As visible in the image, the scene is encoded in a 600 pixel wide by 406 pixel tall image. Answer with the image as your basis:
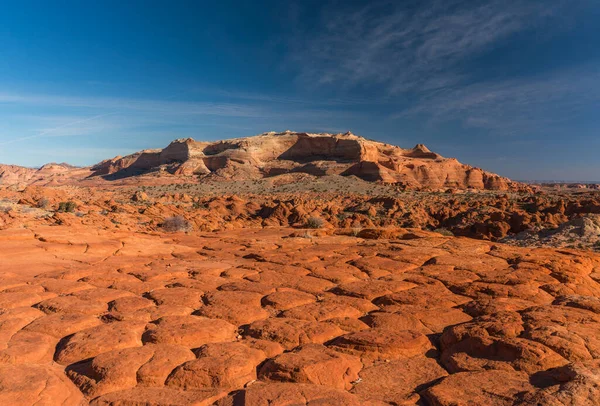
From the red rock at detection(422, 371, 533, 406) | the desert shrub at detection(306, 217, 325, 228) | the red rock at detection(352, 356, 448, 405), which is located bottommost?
the red rock at detection(352, 356, 448, 405)

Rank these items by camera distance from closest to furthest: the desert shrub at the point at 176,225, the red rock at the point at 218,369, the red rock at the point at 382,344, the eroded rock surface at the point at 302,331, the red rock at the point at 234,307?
the eroded rock surface at the point at 302,331 < the red rock at the point at 218,369 < the red rock at the point at 382,344 < the red rock at the point at 234,307 < the desert shrub at the point at 176,225

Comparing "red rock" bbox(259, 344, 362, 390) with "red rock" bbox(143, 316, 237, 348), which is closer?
"red rock" bbox(259, 344, 362, 390)

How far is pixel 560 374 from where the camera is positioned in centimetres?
326

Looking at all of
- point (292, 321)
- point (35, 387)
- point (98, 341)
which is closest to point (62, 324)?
point (98, 341)

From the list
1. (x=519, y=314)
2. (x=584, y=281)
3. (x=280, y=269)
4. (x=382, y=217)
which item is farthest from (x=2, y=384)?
(x=382, y=217)

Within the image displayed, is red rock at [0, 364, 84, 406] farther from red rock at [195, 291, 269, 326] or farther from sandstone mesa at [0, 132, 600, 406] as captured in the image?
red rock at [195, 291, 269, 326]

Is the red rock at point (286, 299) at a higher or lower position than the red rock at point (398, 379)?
higher

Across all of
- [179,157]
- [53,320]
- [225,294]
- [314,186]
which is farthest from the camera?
[179,157]

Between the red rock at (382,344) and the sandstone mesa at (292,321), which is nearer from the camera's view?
the sandstone mesa at (292,321)

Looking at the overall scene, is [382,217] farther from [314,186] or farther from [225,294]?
[314,186]

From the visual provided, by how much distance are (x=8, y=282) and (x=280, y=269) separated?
14.4 feet

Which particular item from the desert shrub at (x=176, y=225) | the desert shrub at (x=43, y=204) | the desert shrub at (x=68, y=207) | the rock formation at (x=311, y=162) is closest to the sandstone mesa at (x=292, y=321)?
the desert shrub at (x=176, y=225)

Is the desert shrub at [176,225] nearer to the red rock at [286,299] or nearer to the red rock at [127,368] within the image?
the red rock at [286,299]

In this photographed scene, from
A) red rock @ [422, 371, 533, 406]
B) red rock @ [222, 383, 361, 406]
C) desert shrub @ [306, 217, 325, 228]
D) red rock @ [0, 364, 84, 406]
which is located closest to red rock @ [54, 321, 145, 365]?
red rock @ [0, 364, 84, 406]
